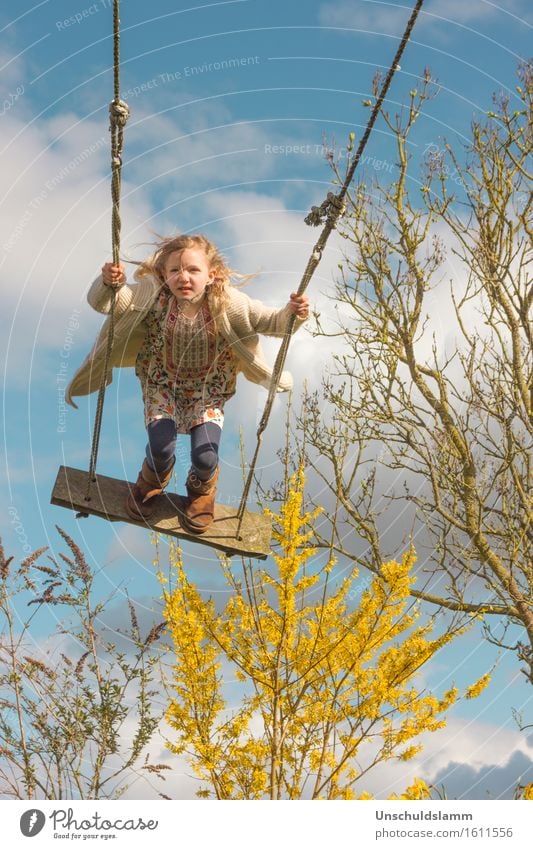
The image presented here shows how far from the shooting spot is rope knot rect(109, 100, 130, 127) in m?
3.69

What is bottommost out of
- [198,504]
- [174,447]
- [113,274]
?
[198,504]

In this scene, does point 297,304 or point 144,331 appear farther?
point 144,331

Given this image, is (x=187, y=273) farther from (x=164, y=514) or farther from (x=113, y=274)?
(x=164, y=514)

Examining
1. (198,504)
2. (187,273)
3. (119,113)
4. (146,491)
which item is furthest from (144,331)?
(119,113)

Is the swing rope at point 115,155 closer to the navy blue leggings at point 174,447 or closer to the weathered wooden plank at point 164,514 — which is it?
the navy blue leggings at point 174,447

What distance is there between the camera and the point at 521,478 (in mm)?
9586

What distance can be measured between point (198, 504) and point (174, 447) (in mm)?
313

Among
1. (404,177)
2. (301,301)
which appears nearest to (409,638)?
(301,301)

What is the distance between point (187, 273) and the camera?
433cm

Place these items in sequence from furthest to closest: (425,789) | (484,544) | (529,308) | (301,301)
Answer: (529,308), (484,544), (425,789), (301,301)

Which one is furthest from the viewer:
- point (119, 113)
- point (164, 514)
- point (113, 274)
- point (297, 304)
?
point (164, 514)

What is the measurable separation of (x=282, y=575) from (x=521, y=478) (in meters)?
4.79

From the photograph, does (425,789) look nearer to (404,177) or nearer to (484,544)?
(484,544)

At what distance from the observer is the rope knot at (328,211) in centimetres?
416
